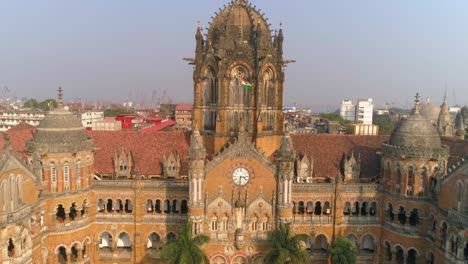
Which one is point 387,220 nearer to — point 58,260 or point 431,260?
point 431,260

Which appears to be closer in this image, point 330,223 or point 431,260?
point 431,260

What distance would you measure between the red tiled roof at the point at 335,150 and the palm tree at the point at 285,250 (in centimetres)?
1066

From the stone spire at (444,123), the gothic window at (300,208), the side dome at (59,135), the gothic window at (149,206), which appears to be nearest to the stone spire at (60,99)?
the side dome at (59,135)

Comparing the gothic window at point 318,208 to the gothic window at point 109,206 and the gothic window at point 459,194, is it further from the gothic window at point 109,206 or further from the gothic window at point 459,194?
the gothic window at point 109,206

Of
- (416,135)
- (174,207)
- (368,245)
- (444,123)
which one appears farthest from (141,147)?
(444,123)

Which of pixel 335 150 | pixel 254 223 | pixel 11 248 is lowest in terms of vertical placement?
pixel 11 248

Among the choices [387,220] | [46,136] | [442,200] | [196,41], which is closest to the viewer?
[442,200]

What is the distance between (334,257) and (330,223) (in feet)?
17.7

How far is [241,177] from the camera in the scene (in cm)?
4662

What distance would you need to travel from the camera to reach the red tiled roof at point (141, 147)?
51062mm

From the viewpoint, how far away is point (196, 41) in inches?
2055

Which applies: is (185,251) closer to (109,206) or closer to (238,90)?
(109,206)

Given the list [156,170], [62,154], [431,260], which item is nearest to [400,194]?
[431,260]

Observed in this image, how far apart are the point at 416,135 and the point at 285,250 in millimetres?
19642
